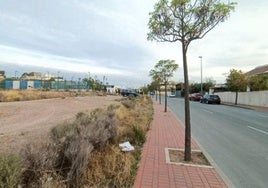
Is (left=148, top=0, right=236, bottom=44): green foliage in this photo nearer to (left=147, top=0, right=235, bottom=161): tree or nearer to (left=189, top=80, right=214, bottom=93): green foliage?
(left=147, top=0, right=235, bottom=161): tree

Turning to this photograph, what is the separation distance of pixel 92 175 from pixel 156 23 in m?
4.33

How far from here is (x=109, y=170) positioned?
5.63 metres

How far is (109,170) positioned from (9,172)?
2067 mm

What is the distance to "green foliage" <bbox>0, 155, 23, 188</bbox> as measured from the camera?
3871mm

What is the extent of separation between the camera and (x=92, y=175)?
17.6ft

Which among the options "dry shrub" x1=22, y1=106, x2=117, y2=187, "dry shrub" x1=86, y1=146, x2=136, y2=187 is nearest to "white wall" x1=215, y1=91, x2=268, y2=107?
"dry shrub" x1=86, y1=146, x2=136, y2=187

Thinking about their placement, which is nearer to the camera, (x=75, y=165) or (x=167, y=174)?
(x=75, y=165)

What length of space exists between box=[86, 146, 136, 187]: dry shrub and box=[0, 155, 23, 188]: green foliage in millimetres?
1245

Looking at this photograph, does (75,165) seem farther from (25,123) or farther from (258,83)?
(258,83)

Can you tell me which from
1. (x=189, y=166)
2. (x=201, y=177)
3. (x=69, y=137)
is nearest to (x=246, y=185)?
(x=201, y=177)

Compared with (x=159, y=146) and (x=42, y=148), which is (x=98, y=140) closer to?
(x=42, y=148)

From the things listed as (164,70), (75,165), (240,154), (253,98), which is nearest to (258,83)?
(253,98)

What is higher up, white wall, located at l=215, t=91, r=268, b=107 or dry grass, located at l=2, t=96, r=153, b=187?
white wall, located at l=215, t=91, r=268, b=107

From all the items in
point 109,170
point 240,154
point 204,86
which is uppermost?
point 204,86
